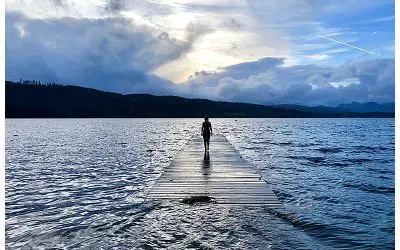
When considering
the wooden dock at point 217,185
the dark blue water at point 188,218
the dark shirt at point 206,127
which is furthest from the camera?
the dark shirt at point 206,127

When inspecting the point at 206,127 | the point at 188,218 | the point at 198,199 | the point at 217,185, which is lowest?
the point at 188,218

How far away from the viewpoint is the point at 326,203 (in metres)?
15.3

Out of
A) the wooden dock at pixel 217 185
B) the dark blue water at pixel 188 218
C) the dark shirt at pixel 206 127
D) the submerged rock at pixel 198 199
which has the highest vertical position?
the dark shirt at pixel 206 127

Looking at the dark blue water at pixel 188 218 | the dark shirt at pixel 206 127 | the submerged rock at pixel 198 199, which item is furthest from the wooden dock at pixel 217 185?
the dark shirt at pixel 206 127

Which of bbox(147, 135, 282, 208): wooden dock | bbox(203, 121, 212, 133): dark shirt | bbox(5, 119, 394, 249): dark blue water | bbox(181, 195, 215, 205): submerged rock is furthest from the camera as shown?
bbox(203, 121, 212, 133): dark shirt

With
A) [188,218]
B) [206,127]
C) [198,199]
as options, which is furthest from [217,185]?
[206,127]

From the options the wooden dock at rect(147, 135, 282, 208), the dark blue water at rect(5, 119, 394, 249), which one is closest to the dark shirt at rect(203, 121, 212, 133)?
the wooden dock at rect(147, 135, 282, 208)

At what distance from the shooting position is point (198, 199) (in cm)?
1292

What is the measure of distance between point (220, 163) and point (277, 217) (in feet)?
33.2

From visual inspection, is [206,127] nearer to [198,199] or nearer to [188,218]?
[198,199]

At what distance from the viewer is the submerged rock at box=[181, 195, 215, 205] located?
12773 millimetres

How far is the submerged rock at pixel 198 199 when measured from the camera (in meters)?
12.8

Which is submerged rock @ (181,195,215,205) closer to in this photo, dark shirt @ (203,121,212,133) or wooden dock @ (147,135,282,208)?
wooden dock @ (147,135,282,208)

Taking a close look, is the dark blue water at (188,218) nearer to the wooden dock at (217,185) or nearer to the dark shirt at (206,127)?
the wooden dock at (217,185)
